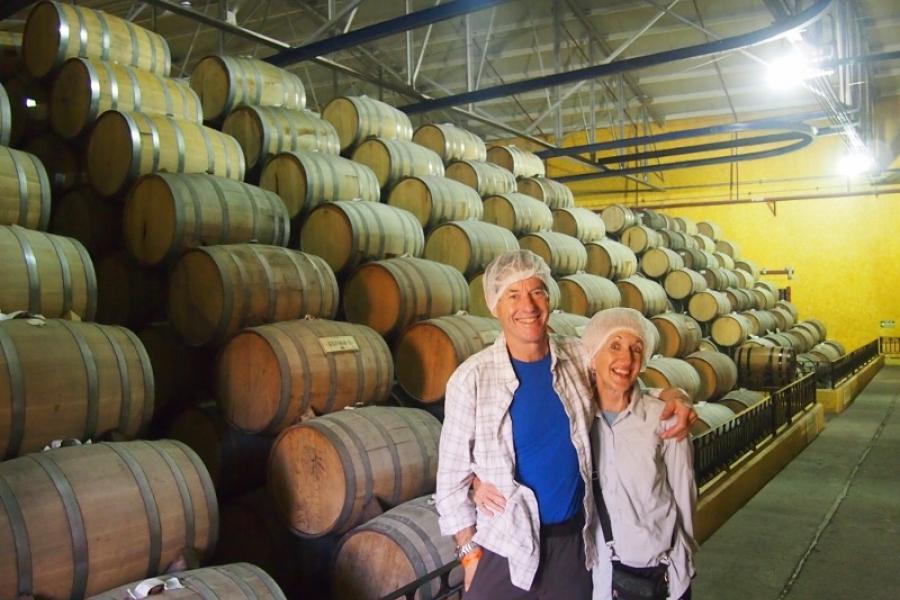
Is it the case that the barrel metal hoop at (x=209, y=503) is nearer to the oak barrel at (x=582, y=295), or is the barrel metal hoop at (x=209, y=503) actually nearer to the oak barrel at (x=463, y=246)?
the oak barrel at (x=463, y=246)

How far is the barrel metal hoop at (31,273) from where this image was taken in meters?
3.30

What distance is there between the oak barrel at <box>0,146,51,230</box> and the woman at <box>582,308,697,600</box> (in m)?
2.88

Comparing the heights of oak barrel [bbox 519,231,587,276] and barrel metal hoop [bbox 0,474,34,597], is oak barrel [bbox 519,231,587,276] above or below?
above

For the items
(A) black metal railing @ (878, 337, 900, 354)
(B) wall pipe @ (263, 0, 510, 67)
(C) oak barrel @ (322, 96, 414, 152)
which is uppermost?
(B) wall pipe @ (263, 0, 510, 67)

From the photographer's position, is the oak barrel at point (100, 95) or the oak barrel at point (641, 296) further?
the oak barrel at point (641, 296)

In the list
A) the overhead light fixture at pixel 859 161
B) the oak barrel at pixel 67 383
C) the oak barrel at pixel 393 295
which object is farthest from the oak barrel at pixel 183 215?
the overhead light fixture at pixel 859 161

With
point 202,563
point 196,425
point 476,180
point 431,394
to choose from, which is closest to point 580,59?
point 476,180

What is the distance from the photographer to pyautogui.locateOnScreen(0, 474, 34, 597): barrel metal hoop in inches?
88.8

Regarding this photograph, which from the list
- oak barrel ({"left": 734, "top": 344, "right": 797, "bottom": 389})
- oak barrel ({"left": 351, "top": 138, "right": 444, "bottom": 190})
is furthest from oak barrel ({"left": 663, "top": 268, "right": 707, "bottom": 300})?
oak barrel ({"left": 351, "top": 138, "right": 444, "bottom": 190})

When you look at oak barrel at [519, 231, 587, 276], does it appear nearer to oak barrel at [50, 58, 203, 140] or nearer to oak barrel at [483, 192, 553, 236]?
oak barrel at [483, 192, 553, 236]

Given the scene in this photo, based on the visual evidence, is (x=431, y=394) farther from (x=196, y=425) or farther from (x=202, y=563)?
(x=202, y=563)

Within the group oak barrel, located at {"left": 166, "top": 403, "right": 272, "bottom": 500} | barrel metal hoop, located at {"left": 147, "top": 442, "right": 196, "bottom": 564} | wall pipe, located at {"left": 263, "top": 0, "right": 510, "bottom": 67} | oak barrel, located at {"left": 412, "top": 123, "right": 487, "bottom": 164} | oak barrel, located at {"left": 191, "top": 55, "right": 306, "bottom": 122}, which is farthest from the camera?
oak barrel, located at {"left": 412, "top": 123, "right": 487, "bottom": 164}

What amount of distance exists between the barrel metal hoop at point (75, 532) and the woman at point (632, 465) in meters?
1.64

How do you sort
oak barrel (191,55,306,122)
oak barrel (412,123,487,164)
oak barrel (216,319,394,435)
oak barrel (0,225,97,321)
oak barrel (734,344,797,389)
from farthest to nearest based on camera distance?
oak barrel (734,344,797,389) < oak barrel (412,123,487,164) < oak barrel (191,55,306,122) < oak barrel (216,319,394,435) < oak barrel (0,225,97,321)
